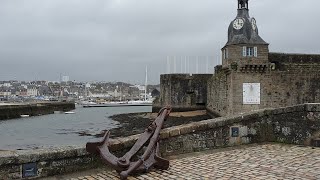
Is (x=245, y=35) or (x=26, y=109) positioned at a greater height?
(x=245, y=35)

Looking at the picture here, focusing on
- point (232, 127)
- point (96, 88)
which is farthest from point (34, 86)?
point (232, 127)

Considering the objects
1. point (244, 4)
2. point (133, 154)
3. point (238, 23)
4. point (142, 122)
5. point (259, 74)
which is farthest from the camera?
point (142, 122)

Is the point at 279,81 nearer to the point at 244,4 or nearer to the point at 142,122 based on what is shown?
the point at 244,4

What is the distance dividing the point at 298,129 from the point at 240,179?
11.0ft

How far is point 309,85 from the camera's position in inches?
1001

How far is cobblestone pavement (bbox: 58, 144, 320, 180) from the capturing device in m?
5.29

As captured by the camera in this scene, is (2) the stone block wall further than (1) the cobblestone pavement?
Yes

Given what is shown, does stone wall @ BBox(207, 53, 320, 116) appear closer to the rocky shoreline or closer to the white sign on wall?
the white sign on wall

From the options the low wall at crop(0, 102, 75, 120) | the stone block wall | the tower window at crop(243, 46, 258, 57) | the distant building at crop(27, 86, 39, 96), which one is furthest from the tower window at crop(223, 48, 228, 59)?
the distant building at crop(27, 86, 39, 96)

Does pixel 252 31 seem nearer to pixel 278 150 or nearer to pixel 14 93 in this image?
pixel 278 150

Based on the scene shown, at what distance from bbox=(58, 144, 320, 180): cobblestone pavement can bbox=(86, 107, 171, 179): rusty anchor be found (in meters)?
0.14

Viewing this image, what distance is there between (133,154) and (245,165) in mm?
1759

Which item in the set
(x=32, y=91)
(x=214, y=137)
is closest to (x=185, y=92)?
(x=214, y=137)

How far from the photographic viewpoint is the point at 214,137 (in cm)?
745
